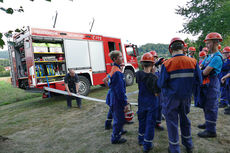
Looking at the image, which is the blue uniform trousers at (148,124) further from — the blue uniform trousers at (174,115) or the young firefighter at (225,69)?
the young firefighter at (225,69)

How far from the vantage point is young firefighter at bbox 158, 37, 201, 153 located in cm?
212

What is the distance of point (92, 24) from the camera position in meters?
8.88

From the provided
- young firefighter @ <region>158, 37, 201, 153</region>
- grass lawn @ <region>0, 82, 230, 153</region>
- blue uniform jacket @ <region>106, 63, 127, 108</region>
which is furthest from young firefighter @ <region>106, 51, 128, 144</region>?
young firefighter @ <region>158, 37, 201, 153</region>

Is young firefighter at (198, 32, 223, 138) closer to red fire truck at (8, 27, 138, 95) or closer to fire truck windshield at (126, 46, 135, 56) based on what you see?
red fire truck at (8, 27, 138, 95)

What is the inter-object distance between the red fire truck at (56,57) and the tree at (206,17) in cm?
1115

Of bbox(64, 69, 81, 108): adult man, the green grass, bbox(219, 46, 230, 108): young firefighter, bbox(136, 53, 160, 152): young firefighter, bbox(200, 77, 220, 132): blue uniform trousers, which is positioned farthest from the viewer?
the green grass

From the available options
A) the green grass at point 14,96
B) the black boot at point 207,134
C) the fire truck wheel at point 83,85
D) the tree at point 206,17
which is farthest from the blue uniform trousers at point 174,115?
the tree at point 206,17

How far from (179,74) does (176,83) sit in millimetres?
134

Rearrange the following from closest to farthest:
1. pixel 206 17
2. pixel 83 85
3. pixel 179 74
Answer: pixel 179 74 → pixel 83 85 → pixel 206 17

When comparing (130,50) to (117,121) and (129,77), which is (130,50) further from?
(117,121)

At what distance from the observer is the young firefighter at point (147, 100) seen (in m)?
2.42

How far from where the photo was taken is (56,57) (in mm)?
7121

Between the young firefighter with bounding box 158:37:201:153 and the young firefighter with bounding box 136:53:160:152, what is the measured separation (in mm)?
195

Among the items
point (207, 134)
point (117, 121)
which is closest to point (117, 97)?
point (117, 121)
